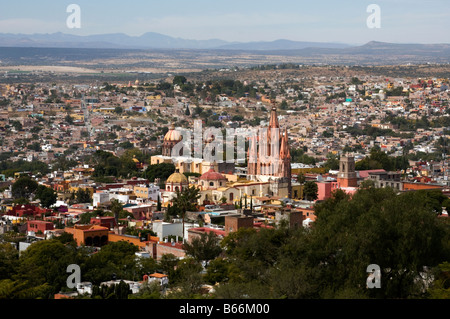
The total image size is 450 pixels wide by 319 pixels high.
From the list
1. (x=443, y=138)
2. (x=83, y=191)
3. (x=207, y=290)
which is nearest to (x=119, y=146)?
(x=443, y=138)

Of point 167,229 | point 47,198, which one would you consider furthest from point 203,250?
point 47,198

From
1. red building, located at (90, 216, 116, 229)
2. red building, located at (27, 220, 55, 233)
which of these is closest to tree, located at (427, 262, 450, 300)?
red building, located at (90, 216, 116, 229)

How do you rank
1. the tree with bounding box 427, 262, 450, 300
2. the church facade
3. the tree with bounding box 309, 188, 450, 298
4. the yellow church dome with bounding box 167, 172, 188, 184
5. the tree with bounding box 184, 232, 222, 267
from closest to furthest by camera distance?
the tree with bounding box 427, 262, 450, 300, the tree with bounding box 309, 188, 450, 298, the tree with bounding box 184, 232, 222, 267, the yellow church dome with bounding box 167, 172, 188, 184, the church facade

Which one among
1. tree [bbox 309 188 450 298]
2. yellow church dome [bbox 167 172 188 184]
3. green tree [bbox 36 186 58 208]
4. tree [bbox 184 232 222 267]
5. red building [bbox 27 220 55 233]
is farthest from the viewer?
yellow church dome [bbox 167 172 188 184]

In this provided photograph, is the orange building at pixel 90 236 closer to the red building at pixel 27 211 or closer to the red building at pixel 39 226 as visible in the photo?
the red building at pixel 39 226

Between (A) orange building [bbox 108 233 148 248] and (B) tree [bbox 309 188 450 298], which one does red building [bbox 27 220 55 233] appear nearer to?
(A) orange building [bbox 108 233 148 248]

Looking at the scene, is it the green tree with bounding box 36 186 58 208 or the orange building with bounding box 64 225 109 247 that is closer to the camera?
the orange building with bounding box 64 225 109 247

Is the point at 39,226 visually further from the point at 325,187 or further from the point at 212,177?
the point at 325,187
